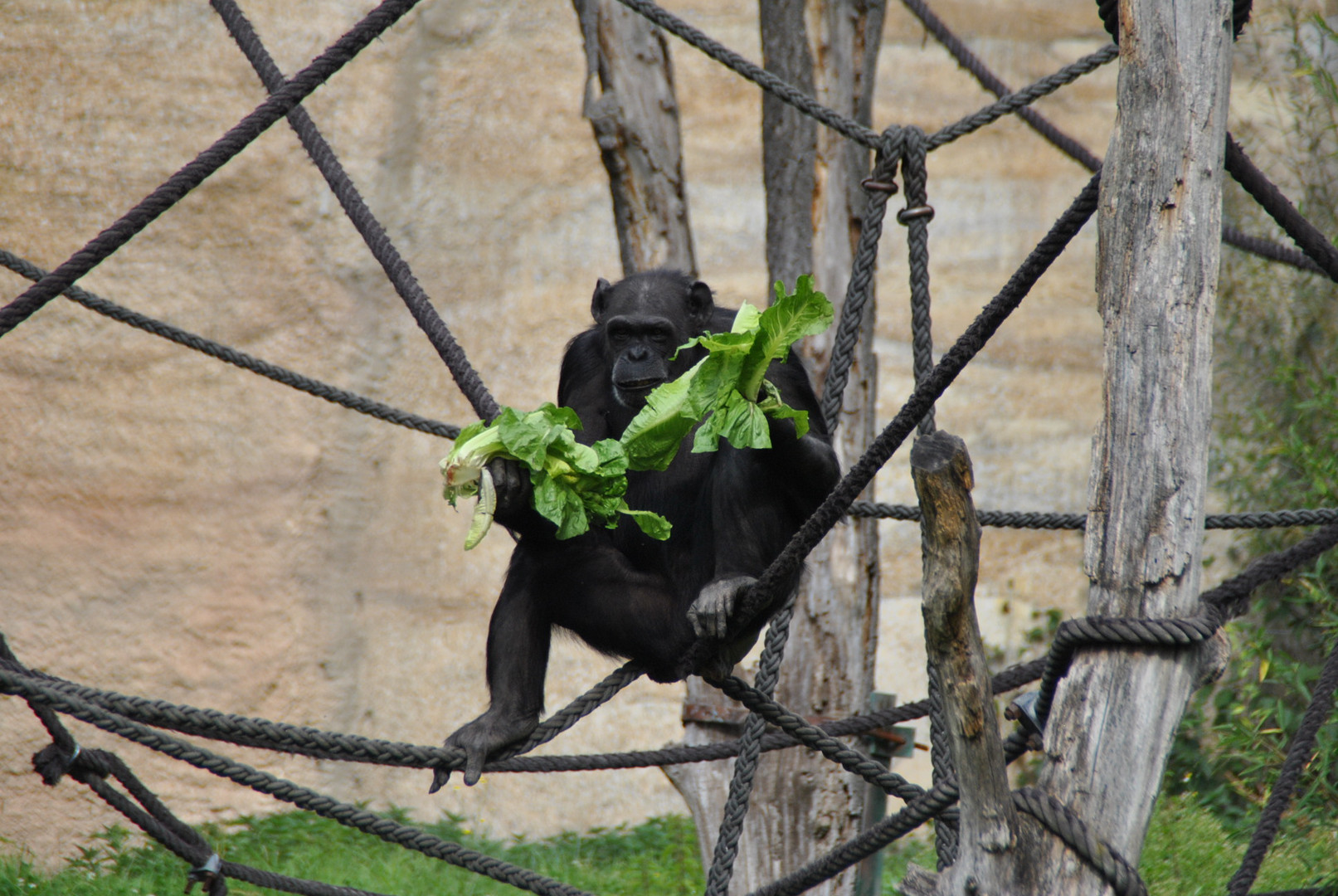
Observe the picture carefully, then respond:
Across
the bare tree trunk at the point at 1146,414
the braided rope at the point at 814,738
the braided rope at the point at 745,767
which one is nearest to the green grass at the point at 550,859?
the braided rope at the point at 745,767

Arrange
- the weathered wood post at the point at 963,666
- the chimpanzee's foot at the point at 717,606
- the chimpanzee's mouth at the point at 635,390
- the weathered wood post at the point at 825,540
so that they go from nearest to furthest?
the weathered wood post at the point at 963,666
the chimpanzee's foot at the point at 717,606
the chimpanzee's mouth at the point at 635,390
the weathered wood post at the point at 825,540

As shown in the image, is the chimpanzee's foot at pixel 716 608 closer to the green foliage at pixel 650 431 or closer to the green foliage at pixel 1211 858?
the green foliage at pixel 650 431

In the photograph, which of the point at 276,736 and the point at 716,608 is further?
the point at 716,608

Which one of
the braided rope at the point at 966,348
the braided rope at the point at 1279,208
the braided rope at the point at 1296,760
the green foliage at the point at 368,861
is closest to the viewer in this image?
the braided rope at the point at 966,348

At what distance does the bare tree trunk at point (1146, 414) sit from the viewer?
6.21ft

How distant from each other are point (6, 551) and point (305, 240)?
235 centimetres

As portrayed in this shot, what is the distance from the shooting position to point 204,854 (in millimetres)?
3848

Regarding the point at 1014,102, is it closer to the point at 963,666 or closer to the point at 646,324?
the point at 646,324

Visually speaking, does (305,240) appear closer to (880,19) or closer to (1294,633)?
(880,19)

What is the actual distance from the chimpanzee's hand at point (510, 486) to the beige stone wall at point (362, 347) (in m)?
4.67

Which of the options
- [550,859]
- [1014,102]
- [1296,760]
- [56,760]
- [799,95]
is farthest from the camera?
[550,859]

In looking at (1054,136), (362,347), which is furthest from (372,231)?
(362,347)

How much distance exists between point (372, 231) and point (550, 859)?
3.91 m

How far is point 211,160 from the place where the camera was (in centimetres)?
290
